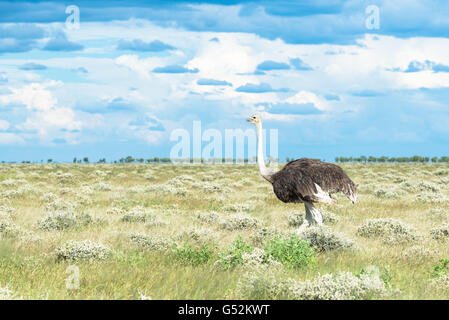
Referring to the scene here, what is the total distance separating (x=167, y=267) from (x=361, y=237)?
6298 millimetres

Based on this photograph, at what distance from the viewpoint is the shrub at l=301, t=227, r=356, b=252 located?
1026 centimetres

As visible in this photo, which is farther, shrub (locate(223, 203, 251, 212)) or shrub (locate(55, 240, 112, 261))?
shrub (locate(223, 203, 251, 212))

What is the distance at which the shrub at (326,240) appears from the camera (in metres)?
10.3

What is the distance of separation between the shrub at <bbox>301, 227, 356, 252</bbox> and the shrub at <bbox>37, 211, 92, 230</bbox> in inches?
269

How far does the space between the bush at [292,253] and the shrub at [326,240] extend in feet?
5.45

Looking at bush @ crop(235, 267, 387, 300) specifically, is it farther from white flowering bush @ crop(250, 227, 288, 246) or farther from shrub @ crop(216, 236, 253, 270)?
white flowering bush @ crop(250, 227, 288, 246)

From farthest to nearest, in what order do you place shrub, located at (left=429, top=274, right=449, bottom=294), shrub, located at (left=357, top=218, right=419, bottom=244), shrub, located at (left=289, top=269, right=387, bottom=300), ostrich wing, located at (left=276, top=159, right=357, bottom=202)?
shrub, located at (left=357, top=218, right=419, bottom=244)
ostrich wing, located at (left=276, top=159, right=357, bottom=202)
shrub, located at (left=429, top=274, right=449, bottom=294)
shrub, located at (left=289, top=269, right=387, bottom=300)

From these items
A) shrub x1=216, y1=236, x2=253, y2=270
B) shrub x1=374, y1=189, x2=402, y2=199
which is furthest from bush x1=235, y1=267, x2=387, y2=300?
shrub x1=374, y1=189, x2=402, y2=199

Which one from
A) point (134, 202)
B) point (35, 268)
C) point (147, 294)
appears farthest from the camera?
point (134, 202)

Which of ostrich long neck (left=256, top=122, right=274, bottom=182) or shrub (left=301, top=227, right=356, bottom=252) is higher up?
ostrich long neck (left=256, top=122, right=274, bottom=182)
